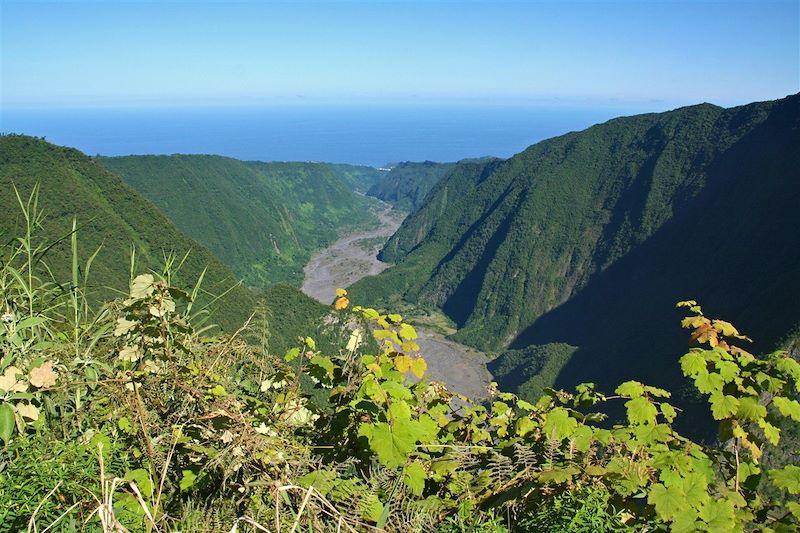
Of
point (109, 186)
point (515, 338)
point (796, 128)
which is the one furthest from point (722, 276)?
point (109, 186)

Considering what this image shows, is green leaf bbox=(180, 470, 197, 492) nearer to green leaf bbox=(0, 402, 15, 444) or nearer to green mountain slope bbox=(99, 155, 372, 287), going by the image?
green leaf bbox=(0, 402, 15, 444)

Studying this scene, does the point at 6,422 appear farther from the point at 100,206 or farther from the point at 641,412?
the point at 100,206

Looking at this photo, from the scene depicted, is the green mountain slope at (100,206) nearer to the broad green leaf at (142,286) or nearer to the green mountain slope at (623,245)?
the broad green leaf at (142,286)

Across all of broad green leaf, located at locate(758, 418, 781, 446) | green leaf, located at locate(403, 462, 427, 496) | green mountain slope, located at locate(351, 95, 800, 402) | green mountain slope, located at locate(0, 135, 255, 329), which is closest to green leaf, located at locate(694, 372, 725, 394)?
broad green leaf, located at locate(758, 418, 781, 446)

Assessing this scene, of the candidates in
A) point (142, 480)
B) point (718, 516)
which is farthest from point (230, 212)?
point (718, 516)

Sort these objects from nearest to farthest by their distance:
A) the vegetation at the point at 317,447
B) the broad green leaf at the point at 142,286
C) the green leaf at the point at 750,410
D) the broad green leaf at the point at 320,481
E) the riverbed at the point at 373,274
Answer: the vegetation at the point at 317,447 < the broad green leaf at the point at 320,481 < the broad green leaf at the point at 142,286 < the green leaf at the point at 750,410 < the riverbed at the point at 373,274

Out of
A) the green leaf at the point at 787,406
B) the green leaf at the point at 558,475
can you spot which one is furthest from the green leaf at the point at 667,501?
the green leaf at the point at 787,406

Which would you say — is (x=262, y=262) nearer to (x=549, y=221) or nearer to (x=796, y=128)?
(x=549, y=221)
